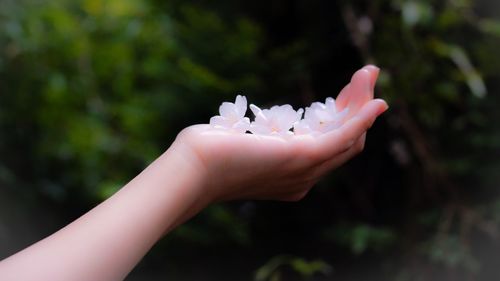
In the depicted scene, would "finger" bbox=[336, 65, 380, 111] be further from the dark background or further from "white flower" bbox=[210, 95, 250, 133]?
the dark background

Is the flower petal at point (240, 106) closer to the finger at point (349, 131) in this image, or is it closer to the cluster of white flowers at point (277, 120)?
the cluster of white flowers at point (277, 120)

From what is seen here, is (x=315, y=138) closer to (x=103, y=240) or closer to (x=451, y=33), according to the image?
(x=103, y=240)

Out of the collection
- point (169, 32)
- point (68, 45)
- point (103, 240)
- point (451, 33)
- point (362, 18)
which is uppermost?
point (68, 45)

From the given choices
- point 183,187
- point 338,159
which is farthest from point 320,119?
point 183,187

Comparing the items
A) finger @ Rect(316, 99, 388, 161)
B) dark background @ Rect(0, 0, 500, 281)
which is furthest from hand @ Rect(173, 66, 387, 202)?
dark background @ Rect(0, 0, 500, 281)

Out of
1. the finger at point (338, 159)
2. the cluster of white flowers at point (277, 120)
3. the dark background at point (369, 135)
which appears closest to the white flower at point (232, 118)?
the cluster of white flowers at point (277, 120)

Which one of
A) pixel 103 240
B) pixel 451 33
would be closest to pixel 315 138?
pixel 103 240

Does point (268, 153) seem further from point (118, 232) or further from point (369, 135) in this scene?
point (369, 135)
